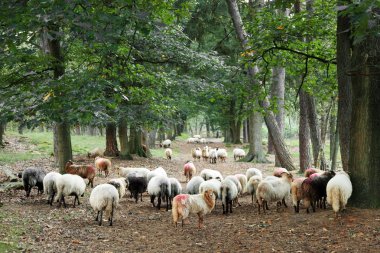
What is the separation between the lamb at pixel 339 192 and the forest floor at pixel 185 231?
243 mm

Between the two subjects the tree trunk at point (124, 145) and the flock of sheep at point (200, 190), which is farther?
the tree trunk at point (124, 145)

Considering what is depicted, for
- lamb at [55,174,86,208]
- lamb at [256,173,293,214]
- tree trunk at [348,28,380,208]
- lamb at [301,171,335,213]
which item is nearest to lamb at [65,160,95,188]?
lamb at [55,174,86,208]

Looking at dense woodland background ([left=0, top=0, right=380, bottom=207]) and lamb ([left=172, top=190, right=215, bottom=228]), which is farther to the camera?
lamb ([left=172, top=190, right=215, bottom=228])

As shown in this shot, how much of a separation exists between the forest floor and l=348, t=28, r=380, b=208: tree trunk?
0.43 metres

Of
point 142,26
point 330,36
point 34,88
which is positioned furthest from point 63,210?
point 330,36

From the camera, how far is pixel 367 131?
→ 26.3 ft

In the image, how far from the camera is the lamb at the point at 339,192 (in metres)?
7.77

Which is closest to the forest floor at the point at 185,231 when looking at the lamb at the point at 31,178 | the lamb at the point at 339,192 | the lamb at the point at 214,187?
the lamb at the point at 339,192

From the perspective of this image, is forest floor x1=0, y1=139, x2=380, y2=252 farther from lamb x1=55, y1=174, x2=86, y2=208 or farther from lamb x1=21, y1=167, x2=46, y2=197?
lamb x1=21, y1=167, x2=46, y2=197

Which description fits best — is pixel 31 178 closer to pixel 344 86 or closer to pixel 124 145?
pixel 344 86

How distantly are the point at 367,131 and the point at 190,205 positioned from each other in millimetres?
4107

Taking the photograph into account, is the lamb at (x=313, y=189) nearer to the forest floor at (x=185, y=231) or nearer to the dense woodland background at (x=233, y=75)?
the forest floor at (x=185, y=231)

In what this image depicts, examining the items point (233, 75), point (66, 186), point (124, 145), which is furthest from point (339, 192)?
point (124, 145)

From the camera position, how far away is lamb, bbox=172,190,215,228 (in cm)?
869
